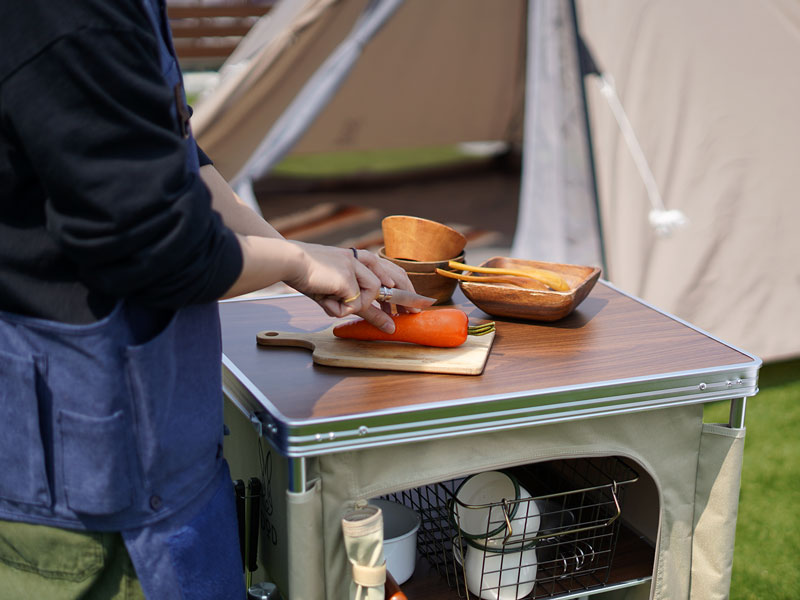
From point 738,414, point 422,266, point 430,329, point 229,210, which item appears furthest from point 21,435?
point 738,414

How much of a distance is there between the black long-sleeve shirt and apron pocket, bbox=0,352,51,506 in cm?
6

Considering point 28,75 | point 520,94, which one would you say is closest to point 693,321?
point 28,75

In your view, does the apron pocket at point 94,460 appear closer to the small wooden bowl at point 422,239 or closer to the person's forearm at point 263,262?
the person's forearm at point 263,262

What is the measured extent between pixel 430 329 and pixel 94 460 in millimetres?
530

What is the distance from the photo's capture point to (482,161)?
5.95 m

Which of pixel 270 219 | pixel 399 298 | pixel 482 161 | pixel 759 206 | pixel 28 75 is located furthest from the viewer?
pixel 482 161

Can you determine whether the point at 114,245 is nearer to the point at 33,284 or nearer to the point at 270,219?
the point at 33,284

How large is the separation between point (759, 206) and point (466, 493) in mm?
2051

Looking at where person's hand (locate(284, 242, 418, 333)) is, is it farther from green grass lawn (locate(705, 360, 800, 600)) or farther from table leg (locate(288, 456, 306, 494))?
green grass lawn (locate(705, 360, 800, 600))

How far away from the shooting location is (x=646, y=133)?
3.06 metres

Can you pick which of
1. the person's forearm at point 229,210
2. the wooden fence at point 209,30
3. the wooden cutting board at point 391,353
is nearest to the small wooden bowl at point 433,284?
the wooden cutting board at point 391,353

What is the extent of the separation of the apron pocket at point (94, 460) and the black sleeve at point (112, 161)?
0.46 ft

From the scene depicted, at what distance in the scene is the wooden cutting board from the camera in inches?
46.3

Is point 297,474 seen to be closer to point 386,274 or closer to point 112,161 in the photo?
point 386,274
